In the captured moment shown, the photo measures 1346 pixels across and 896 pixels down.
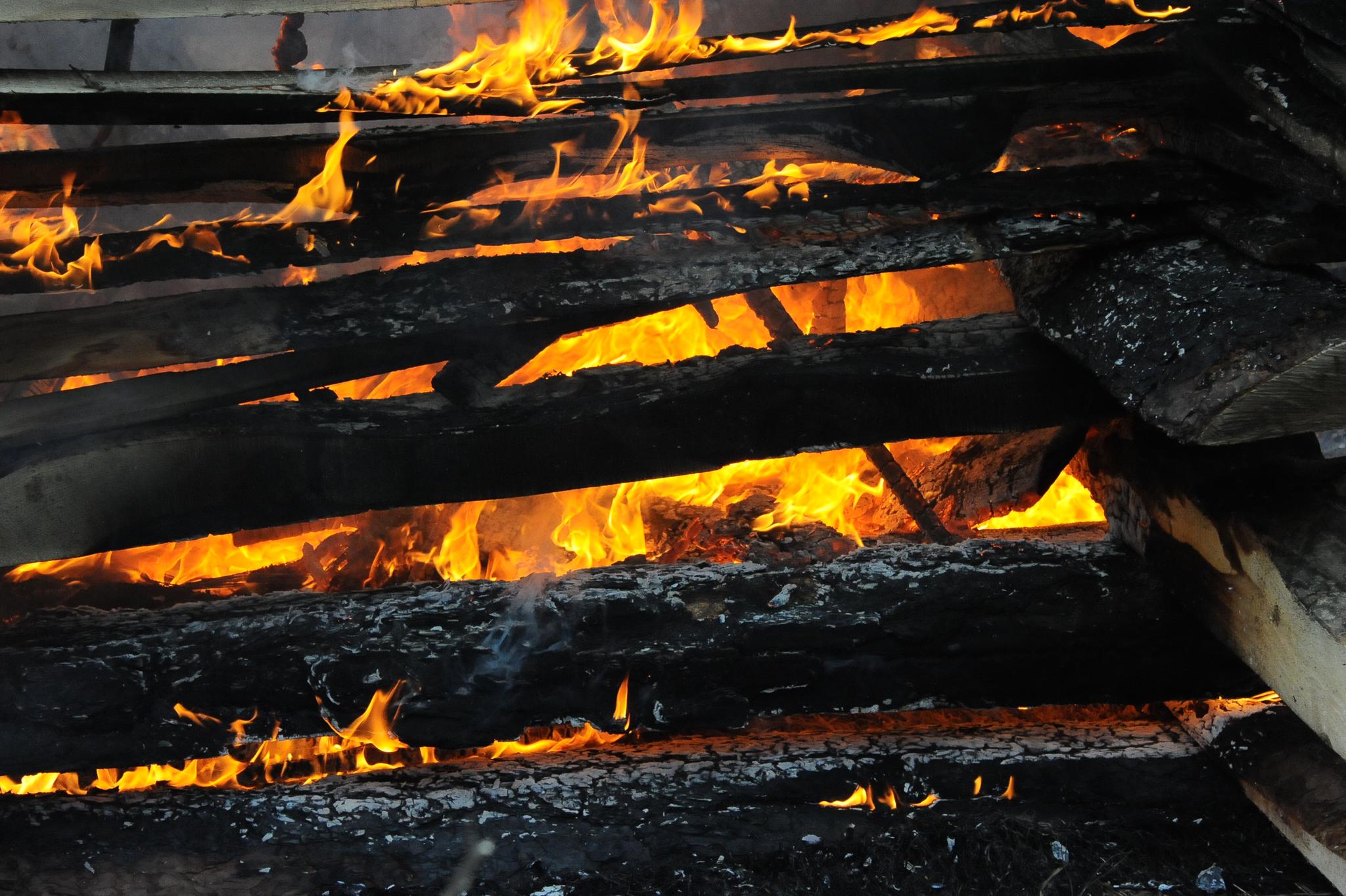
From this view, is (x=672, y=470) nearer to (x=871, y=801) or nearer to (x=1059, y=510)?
(x=871, y=801)

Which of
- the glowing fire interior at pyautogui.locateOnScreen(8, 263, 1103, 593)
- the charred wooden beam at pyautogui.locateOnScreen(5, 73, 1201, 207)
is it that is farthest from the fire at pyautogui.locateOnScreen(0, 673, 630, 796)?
the charred wooden beam at pyautogui.locateOnScreen(5, 73, 1201, 207)

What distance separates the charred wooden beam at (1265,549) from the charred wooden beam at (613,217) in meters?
0.67

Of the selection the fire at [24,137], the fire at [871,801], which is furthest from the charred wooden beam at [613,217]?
the fire at [24,137]

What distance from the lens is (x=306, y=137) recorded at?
2.42m

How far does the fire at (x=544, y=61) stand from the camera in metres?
2.29

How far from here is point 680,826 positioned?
8.62 feet

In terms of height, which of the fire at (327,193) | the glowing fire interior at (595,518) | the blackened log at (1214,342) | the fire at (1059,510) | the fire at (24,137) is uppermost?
the fire at (24,137)

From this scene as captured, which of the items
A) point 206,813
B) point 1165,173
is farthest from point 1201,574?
point 206,813

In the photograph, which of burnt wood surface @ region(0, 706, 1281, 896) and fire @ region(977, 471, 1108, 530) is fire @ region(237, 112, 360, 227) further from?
fire @ region(977, 471, 1108, 530)

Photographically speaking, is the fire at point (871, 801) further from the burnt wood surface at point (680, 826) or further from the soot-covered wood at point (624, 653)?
the soot-covered wood at point (624, 653)

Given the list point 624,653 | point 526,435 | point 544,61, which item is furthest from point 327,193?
point 624,653

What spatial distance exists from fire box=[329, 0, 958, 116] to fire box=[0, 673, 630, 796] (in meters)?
1.62

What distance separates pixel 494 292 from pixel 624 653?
37.8 inches

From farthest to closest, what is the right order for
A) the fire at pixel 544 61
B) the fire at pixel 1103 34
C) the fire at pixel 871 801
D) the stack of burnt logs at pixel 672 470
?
the fire at pixel 1103 34 → the fire at pixel 871 801 → the stack of burnt logs at pixel 672 470 → the fire at pixel 544 61
